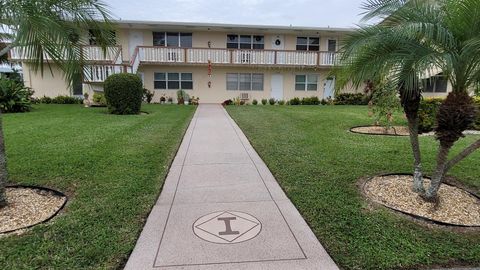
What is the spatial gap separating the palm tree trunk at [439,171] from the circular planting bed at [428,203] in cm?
11

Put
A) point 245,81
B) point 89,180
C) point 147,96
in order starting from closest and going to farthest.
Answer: point 89,180, point 147,96, point 245,81

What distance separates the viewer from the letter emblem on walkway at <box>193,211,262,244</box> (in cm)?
357

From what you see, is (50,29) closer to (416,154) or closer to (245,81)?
(416,154)

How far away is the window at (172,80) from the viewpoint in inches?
823

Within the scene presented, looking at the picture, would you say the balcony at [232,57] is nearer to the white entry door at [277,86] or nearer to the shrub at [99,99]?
the white entry door at [277,86]

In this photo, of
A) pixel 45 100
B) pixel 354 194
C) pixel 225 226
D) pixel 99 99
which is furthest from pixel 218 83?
pixel 225 226

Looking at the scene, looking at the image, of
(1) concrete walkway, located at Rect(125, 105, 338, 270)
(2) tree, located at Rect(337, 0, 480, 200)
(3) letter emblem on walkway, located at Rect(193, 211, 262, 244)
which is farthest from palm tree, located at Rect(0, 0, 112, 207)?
(2) tree, located at Rect(337, 0, 480, 200)

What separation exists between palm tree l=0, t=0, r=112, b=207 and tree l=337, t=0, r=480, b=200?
325 centimetres

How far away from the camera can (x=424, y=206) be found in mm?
4340

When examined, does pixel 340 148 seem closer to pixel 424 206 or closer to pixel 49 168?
pixel 424 206

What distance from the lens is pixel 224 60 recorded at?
20141 millimetres

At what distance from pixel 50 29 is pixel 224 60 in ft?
56.1

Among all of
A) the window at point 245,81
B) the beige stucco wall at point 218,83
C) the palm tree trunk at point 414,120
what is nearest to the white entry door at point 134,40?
the beige stucco wall at point 218,83

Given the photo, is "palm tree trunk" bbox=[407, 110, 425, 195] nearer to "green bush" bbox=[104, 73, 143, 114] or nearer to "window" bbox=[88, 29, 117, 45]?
"window" bbox=[88, 29, 117, 45]
